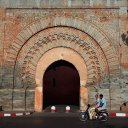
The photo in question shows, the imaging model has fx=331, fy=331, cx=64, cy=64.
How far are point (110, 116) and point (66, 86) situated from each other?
490cm

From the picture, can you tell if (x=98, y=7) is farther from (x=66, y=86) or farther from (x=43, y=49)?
(x=66, y=86)

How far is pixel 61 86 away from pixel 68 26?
398cm

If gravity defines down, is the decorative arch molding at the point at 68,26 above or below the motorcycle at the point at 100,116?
above

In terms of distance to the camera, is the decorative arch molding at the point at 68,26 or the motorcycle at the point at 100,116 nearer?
the motorcycle at the point at 100,116

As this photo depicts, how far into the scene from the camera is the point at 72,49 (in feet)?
47.5

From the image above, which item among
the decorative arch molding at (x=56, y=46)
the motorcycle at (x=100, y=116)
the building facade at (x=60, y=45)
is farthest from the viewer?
the decorative arch molding at (x=56, y=46)

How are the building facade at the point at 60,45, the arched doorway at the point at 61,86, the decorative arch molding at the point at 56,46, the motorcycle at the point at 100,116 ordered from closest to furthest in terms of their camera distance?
the motorcycle at the point at 100,116 → the building facade at the point at 60,45 → the decorative arch molding at the point at 56,46 → the arched doorway at the point at 61,86

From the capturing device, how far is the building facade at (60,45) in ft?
46.4

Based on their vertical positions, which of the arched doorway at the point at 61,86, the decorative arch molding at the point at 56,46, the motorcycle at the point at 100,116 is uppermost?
the decorative arch molding at the point at 56,46

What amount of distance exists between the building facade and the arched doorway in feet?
6.93

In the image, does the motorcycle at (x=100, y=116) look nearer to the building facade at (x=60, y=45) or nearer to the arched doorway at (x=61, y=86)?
the building facade at (x=60, y=45)

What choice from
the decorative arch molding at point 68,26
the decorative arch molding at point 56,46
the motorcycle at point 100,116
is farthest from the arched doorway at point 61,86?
the motorcycle at point 100,116

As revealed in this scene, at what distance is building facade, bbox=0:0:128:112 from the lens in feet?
46.4

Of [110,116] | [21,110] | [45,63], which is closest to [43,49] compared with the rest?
[45,63]
